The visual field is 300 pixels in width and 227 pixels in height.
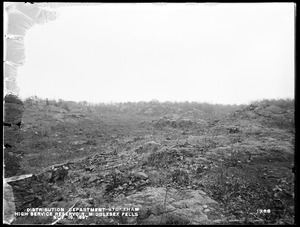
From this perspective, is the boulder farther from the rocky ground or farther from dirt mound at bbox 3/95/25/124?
dirt mound at bbox 3/95/25/124

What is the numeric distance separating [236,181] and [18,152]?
6018 mm

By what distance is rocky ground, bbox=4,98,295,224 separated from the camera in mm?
4289

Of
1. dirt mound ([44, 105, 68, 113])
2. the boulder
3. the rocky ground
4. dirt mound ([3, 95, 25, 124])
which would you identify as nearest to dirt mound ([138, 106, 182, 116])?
the rocky ground

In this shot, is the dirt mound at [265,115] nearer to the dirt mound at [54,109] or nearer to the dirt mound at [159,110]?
the dirt mound at [159,110]

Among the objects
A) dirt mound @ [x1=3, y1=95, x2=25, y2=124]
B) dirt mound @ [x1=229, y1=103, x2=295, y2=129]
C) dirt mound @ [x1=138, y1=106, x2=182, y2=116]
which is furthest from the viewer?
dirt mound @ [x1=138, y1=106, x2=182, y2=116]

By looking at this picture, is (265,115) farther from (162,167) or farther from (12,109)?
(12,109)

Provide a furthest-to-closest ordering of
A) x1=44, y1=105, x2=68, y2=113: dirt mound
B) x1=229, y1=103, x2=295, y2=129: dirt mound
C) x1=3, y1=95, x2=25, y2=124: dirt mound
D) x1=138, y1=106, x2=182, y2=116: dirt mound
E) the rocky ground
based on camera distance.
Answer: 1. x1=44, y1=105, x2=68, y2=113: dirt mound
2. x1=138, y1=106, x2=182, y2=116: dirt mound
3. x1=229, y1=103, x2=295, y2=129: dirt mound
4. x1=3, y1=95, x2=25, y2=124: dirt mound
5. the rocky ground

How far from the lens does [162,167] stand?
18.0 ft

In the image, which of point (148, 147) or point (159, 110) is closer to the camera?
point (148, 147)

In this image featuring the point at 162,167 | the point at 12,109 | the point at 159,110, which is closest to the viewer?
the point at 162,167

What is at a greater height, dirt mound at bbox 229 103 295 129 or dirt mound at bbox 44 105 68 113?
dirt mound at bbox 44 105 68 113

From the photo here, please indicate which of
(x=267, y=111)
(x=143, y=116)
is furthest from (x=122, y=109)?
(x=267, y=111)

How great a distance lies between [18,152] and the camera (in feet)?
20.1

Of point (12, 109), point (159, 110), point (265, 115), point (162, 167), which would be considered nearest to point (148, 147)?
point (162, 167)
